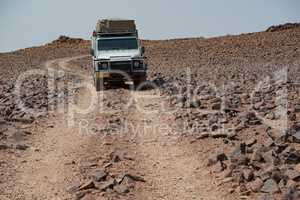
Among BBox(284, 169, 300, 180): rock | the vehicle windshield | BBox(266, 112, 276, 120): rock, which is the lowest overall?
BBox(284, 169, 300, 180): rock

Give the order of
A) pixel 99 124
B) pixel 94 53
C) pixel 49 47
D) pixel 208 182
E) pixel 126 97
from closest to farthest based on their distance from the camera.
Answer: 1. pixel 208 182
2. pixel 99 124
3. pixel 126 97
4. pixel 94 53
5. pixel 49 47

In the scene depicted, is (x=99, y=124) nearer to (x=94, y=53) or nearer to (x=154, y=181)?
(x=154, y=181)

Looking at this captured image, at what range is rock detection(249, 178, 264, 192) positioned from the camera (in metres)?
7.86

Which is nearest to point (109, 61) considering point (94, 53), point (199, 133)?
point (94, 53)

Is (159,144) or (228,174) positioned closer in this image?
(228,174)

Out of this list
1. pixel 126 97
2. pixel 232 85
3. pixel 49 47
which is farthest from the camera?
pixel 49 47

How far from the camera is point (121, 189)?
8117 millimetres

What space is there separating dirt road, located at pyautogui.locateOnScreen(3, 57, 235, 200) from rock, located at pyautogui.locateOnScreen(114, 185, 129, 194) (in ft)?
0.33

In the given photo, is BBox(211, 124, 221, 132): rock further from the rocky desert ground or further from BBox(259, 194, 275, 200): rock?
BBox(259, 194, 275, 200): rock

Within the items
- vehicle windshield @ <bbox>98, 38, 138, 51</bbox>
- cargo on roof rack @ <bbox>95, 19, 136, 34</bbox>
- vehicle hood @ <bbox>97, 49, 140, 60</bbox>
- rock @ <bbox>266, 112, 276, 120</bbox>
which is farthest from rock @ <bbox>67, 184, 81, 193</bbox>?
cargo on roof rack @ <bbox>95, 19, 136, 34</bbox>

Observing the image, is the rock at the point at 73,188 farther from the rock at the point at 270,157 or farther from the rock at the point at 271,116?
the rock at the point at 271,116

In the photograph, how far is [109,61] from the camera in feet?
70.3

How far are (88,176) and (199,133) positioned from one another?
12.2ft

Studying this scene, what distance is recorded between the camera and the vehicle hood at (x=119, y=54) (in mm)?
21547
